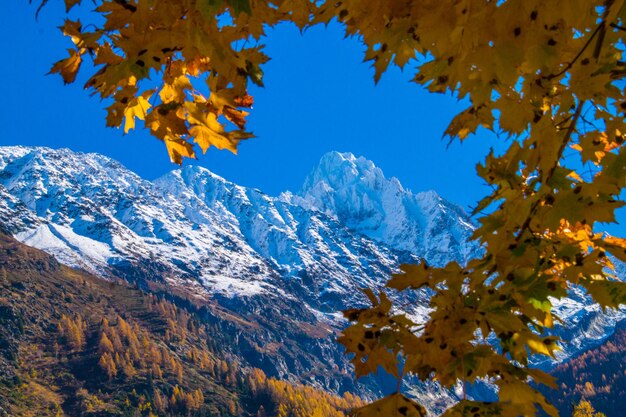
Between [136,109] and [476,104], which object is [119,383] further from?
[476,104]

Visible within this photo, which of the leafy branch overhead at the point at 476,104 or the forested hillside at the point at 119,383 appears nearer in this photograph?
the leafy branch overhead at the point at 476,104

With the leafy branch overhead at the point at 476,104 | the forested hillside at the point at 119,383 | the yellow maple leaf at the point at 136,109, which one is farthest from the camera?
the forested hillside at the point at 119,383

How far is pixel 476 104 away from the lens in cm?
247

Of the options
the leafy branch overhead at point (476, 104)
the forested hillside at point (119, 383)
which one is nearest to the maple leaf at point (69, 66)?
the leafy branch overhead at point (476, 104)

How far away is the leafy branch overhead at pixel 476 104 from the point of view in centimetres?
176

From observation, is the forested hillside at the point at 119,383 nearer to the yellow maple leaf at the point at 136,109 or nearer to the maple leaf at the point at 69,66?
the yellow maple leaf at the point at 136,109

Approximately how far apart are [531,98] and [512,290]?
3.19 feet

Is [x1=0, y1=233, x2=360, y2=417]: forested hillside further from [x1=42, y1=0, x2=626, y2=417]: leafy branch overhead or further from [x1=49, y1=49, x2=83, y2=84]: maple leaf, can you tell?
[x1=49, y1=49, x2=83, y2=84]: maple leaf

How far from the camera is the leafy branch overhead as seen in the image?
176 cm

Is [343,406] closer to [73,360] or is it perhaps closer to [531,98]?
[73,360]

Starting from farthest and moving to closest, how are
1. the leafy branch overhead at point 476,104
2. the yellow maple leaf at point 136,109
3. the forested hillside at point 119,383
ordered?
the forested hillside at point 119,383 → the yellow maple leaf at point 136,109 → the leafy branch overhead at point 476,104

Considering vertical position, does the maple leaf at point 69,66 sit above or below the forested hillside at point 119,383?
below

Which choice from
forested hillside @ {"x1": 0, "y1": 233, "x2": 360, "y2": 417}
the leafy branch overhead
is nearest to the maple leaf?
the leafy branch overhead

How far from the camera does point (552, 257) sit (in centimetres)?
229
